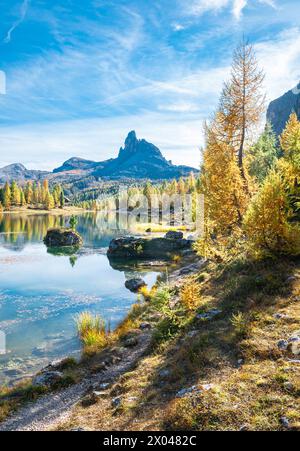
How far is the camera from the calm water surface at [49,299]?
70.3 feet

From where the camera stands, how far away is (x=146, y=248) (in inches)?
2247

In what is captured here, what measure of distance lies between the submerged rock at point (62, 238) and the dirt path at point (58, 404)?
182 ft

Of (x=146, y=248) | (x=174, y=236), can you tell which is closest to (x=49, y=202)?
(x=146, y=248)

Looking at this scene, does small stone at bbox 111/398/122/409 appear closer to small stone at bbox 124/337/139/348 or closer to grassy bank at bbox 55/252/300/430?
grassy bank at bbox 55/252/300/430

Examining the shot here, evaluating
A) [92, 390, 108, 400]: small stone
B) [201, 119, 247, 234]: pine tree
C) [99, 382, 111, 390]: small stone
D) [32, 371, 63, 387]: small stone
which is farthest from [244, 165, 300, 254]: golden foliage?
[32, 371, 63, 387]: small stone

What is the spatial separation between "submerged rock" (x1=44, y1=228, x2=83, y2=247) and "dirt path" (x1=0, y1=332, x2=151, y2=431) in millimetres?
55325

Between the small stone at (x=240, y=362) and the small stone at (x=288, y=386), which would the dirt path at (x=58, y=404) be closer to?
the small stone at (x=240, y=362)

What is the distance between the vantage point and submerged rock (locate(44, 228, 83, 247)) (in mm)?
70500

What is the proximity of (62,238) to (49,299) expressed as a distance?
3920 centimetres

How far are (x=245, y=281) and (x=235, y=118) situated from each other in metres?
12.7

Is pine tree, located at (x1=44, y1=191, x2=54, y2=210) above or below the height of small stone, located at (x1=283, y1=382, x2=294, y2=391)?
above

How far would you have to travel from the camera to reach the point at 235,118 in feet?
78.6

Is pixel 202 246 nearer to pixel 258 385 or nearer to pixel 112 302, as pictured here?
pixel 112 302
